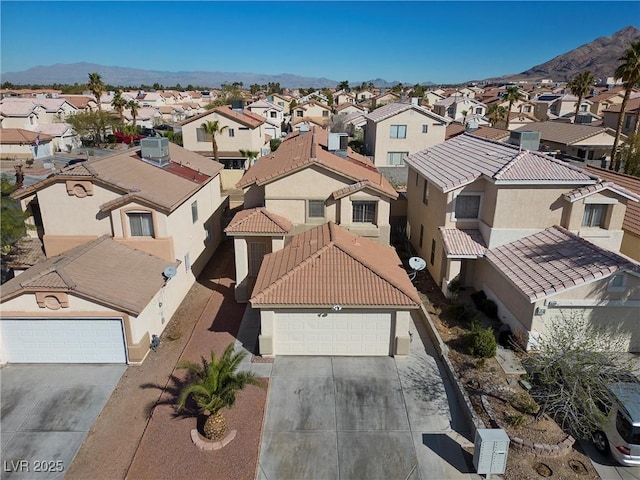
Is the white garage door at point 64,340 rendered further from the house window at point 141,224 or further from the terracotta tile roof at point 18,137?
the terracotta tile roof at point 18,137

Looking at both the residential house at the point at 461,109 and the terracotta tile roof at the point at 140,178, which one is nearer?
the terracotta tile roof at the point at 140,178

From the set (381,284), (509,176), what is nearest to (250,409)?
(381,284)

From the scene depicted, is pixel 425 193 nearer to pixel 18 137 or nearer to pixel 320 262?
pixel 320 262

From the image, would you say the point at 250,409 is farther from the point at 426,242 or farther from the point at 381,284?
the point at 426,242

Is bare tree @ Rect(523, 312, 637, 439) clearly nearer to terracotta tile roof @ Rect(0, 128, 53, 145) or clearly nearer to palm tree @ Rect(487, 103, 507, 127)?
palm tree @ Rect(487, 103, 507, 127)

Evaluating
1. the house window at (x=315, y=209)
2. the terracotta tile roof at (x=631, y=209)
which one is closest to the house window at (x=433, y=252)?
the house window at (x=315, y=209)

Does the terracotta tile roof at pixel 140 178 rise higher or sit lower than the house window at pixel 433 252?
higher

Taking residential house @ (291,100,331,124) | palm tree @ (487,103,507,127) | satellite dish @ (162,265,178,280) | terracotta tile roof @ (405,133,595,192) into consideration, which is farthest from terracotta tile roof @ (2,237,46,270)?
palm tree @ (487,103,507,127)
